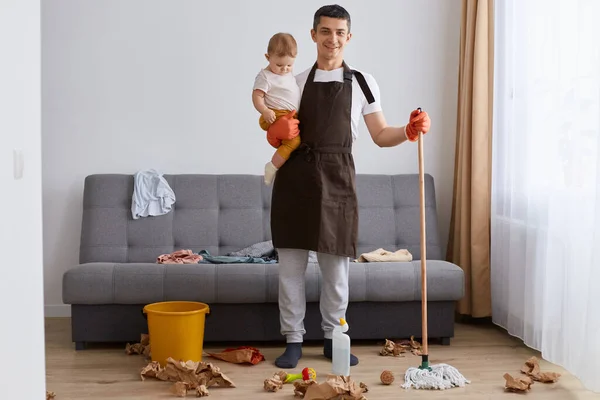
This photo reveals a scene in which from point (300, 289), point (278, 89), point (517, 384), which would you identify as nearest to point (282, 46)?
point (278, 89)

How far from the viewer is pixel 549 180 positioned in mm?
3309

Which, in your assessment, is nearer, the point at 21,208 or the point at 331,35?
the point at 21,208

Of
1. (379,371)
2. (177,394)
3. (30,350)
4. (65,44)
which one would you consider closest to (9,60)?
(30,350)

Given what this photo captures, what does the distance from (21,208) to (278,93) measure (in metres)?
1.57

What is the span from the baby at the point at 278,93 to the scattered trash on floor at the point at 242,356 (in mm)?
866

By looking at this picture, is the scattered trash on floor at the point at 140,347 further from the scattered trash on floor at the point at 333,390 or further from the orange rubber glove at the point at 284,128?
the orange rubber glove at the point at 284,128

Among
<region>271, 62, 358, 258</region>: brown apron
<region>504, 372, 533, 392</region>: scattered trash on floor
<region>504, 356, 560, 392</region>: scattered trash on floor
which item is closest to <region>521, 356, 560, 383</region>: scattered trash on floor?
<region>504, 356, 560, 392</region>: scattered trash on floor

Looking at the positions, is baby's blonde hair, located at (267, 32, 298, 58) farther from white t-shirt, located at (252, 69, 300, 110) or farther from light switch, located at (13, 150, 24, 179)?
light switch, located at (13, 150, 24, 179)

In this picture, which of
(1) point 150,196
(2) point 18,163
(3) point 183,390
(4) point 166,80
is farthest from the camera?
(4) point 166,80

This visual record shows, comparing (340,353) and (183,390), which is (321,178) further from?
(183,390)

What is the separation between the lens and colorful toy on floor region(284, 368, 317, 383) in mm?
3046

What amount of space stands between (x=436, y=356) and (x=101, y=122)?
238 centimetres

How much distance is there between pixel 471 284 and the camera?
4281 mm

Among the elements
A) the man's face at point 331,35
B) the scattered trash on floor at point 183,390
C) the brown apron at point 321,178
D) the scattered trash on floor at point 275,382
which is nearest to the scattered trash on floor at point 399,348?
the brown apron at point 321,178
